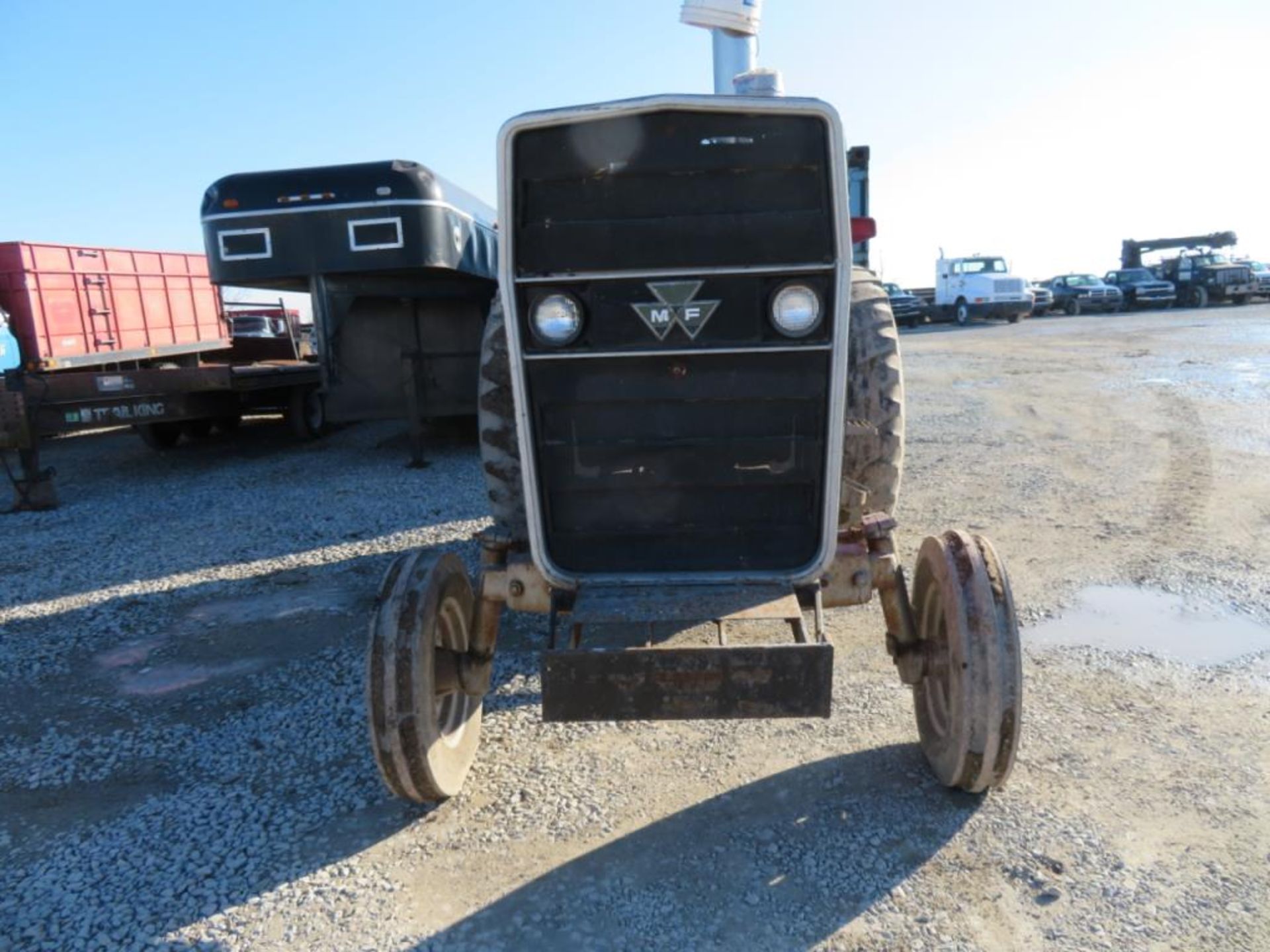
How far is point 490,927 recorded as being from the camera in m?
2.60

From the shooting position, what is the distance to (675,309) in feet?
9.05

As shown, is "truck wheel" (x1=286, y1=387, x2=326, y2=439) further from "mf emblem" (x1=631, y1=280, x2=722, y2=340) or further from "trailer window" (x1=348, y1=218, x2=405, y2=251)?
"mf emblem" (x1=631, y1=280, x2=722, y2=340)

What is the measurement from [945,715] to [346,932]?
203 cm

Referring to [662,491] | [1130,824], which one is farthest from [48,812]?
[1130,824]

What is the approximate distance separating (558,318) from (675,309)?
0.36m

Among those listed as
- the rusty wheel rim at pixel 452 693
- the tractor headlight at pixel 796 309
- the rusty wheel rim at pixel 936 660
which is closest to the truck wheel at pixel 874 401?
the rusty wheel rim at pixel 936 660

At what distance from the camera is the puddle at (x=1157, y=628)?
4242 mm

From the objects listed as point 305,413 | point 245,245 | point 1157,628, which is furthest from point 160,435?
point 1157,628

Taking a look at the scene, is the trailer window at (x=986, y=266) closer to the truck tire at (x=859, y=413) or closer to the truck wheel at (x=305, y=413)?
the truck wheel at (x=305, y=413)

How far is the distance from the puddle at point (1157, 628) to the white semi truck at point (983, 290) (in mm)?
27286

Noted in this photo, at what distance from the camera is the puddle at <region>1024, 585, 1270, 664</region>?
4.24 meters

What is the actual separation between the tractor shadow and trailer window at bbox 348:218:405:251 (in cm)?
612

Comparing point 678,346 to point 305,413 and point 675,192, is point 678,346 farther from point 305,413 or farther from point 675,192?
point 305,413

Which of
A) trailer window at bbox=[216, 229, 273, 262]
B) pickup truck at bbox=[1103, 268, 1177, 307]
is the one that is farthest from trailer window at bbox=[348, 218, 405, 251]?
pickup truck at bbox=[1103, 268, 1177, 307]
